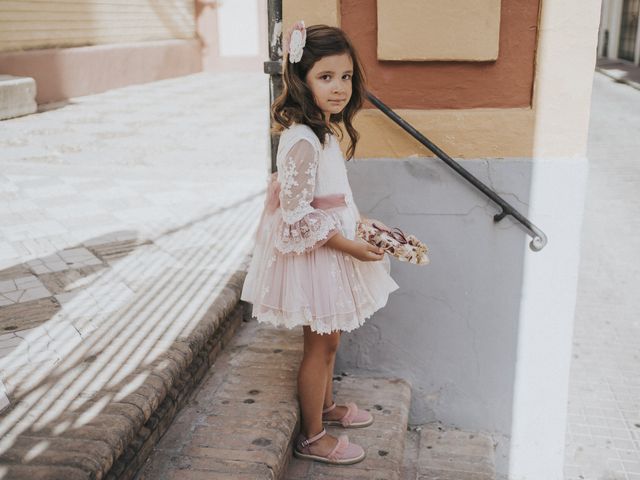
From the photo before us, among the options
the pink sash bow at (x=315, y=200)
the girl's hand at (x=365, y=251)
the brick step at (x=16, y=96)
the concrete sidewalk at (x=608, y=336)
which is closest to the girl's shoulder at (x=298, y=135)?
the pink sash bow at (x=315, y=200)

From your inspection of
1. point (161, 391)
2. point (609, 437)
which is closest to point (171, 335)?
point (161, 391)

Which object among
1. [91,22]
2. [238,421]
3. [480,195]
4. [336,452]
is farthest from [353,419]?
[91,22]

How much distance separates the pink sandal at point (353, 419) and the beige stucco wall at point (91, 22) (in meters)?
8.83

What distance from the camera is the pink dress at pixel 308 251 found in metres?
2.16

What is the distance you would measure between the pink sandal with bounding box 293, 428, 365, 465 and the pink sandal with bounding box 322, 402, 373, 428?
0.67ft

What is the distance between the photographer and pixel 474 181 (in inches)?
112

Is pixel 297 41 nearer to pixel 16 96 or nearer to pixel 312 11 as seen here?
pixel 312 11

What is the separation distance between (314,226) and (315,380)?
0.63 metres

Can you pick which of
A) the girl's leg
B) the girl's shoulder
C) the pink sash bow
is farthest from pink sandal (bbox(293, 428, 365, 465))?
the girl's shoulder

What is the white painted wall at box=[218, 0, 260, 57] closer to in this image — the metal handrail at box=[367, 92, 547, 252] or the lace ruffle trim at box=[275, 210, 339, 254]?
the metal handrail at box=[367, 92, 547, 252]

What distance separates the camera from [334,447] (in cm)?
253

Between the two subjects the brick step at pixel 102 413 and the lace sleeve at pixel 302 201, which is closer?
the brick step at pixel 102 413

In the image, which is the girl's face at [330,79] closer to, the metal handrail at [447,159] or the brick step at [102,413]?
the metal handrail at [447,159]

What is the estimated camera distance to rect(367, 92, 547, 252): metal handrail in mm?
2807
